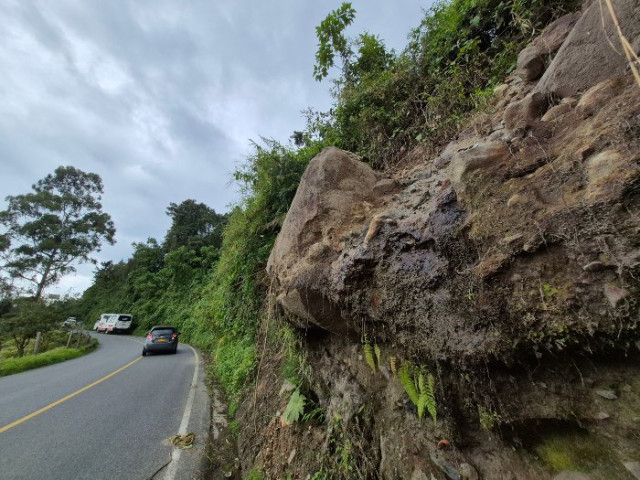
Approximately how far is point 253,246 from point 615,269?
20.7 feet

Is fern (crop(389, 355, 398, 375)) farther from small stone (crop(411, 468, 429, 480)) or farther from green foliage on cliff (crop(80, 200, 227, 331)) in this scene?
green foliage on cliff (crop(80, 200, 227, 331))

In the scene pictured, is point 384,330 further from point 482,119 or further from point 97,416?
point 97,416

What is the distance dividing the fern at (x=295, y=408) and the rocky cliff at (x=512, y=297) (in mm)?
384

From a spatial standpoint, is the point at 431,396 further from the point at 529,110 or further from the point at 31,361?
the point at 31,361

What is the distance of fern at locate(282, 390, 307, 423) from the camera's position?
3.59m

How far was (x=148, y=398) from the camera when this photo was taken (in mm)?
6594

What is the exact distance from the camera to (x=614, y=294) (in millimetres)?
1379

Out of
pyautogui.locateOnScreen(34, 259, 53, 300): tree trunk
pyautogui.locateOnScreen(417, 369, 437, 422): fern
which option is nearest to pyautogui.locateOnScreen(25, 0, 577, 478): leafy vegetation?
pyautogui.locateOnScreen(417, 369, 437, 422): fern

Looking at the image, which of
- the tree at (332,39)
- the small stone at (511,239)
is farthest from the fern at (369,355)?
the tree at (332,39)

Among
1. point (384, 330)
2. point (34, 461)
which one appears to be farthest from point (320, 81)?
point (34, 461)

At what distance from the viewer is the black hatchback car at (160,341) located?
14.0m

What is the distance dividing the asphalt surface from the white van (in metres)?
24.3

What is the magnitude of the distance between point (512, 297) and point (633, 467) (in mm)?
891

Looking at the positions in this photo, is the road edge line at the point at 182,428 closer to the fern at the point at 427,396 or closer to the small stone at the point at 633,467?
the fern at the point at 427,396
